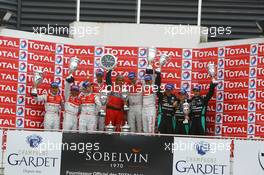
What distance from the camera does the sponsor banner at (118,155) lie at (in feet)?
56.8

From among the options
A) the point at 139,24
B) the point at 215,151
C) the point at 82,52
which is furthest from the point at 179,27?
the point at 215,151

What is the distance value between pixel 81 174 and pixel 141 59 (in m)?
4.45

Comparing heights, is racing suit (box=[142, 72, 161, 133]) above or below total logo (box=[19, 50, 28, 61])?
below

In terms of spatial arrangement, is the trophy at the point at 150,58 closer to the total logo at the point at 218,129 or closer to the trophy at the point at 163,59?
the trophy at the point at 163,59

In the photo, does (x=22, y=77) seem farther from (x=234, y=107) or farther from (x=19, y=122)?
(x=234, y=107)

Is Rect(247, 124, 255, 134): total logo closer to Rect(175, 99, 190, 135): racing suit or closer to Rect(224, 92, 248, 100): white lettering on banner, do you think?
Rect(224, 92, 248, 100): white lettering on banner

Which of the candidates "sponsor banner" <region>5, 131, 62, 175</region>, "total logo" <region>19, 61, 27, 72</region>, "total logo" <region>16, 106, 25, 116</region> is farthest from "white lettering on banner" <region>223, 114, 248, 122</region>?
"total logo" <region>19, 61, 27, 72</region>

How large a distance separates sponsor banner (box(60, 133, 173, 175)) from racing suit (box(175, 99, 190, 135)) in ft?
5.64

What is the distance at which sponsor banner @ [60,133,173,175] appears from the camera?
1731 cm

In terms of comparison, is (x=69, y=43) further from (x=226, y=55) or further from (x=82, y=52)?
(x=226, y=55)

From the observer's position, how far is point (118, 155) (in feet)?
57.1

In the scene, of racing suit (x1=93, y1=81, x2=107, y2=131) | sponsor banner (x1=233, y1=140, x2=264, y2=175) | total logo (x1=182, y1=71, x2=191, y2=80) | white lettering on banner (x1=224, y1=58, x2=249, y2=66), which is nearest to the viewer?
sponsor banner (x1=233, y1=140, x2=264, y2=175)

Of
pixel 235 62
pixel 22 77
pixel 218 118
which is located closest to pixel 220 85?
pixel 235 62

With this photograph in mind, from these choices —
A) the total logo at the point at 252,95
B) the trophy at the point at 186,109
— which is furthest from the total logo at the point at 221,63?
the trophy at the point at 186,109
